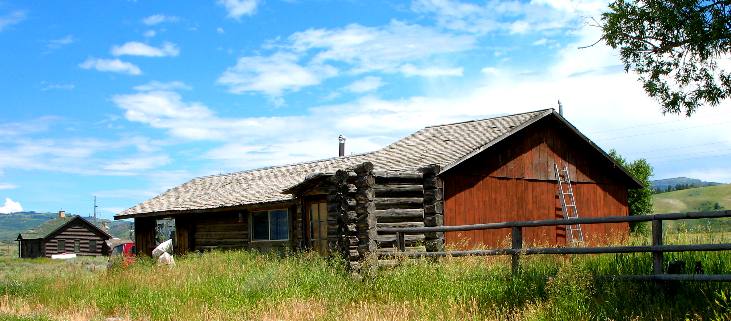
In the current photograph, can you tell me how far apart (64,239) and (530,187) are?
52937 mm

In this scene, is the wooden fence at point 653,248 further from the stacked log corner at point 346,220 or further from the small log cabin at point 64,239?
the small log cabin at point 64,239

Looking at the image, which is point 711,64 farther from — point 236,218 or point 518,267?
point 236,218

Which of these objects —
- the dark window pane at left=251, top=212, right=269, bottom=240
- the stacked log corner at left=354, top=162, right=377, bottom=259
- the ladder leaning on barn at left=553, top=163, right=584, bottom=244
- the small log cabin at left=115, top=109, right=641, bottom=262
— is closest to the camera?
the stacked log corner at left=354, top=162, right=377, bottom=259

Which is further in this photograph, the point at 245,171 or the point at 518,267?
the point at 245,171

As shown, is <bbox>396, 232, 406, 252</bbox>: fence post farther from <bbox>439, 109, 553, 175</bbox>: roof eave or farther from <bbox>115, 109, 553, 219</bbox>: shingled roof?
<bbox>439, 109, 553, 175</bbox>: roof eave

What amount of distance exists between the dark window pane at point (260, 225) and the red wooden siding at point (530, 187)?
8306 millimetres

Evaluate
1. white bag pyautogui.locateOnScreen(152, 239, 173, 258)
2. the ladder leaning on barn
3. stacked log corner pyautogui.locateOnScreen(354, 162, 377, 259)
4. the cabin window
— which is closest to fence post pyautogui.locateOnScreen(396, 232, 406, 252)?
stacked log corner pyautogui.locateOnScreen(354, 162, 377, 259)

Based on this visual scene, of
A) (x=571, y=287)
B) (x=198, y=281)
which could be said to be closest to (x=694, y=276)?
(x=571, y=287)

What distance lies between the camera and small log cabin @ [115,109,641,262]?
16281 mm

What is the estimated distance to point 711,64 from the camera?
43.8 feet

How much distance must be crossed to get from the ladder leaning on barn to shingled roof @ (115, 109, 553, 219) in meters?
2.25

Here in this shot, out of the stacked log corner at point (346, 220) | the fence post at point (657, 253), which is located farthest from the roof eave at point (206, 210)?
the fence post at point (657, 253)

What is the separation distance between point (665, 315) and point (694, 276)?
676mm

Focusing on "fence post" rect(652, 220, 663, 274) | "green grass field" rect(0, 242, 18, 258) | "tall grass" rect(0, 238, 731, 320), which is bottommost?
"green grass field" rect(0, 242, 18, 258)
